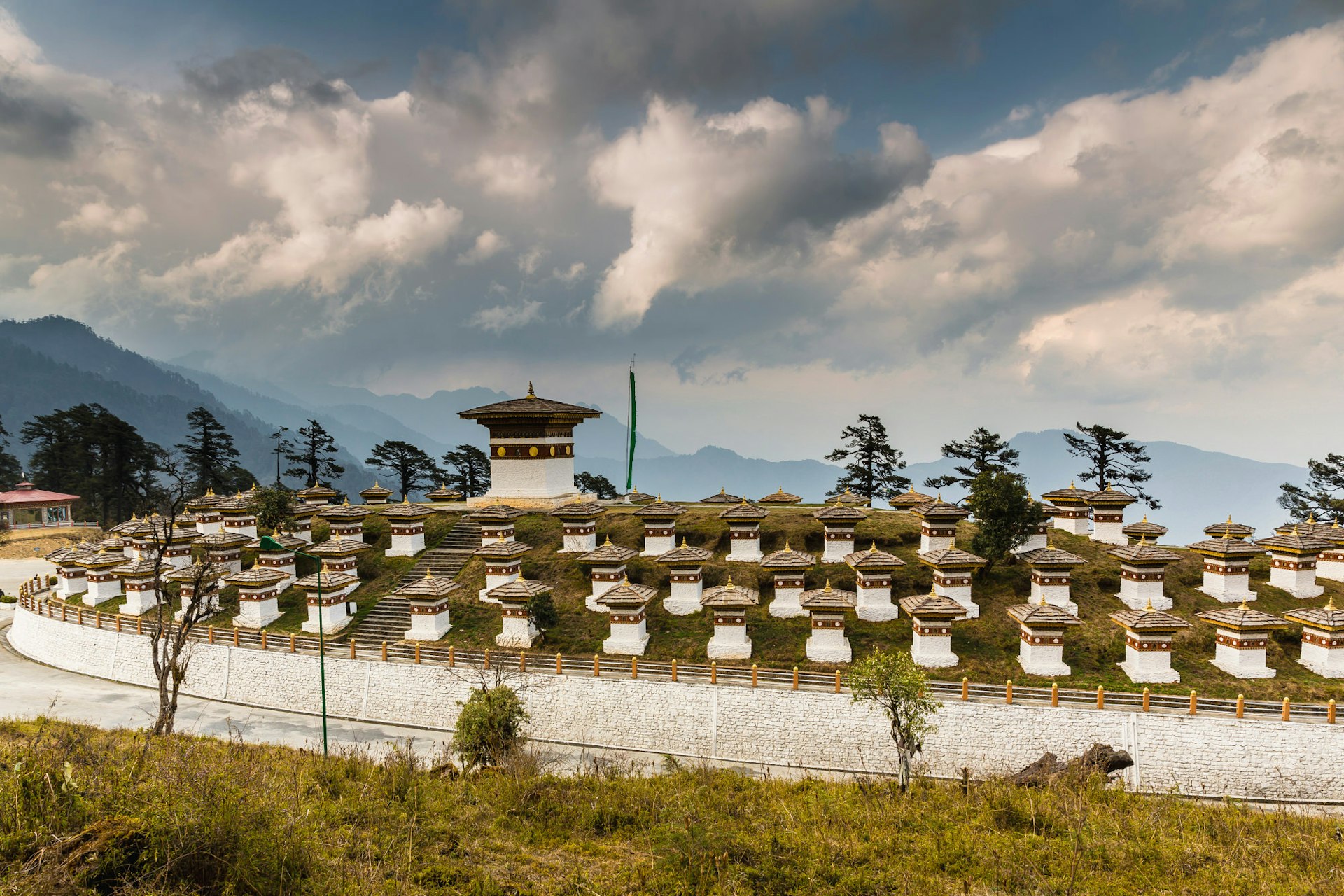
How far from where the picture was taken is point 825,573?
25.2 m

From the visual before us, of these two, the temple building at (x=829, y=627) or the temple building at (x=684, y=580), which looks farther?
the temple building at (x=684, y=580)

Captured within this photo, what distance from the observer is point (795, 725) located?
18.3 m

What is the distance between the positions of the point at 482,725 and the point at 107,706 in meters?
16.3

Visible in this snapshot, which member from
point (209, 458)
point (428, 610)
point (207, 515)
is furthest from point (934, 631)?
point (209, 458)

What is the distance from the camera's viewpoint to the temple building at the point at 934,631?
65.9 ft

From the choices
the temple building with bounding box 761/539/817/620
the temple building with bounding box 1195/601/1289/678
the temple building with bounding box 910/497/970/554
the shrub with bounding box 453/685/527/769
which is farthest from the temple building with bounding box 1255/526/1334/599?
the shrub with bounding box 453/685/527/769

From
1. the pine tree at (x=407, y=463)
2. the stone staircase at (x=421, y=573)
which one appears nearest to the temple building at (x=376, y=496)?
the stone staircase at (x=421, y=573)

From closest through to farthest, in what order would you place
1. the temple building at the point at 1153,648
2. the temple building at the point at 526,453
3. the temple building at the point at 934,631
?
1. the temple building at the point at 1153,648
2. the temple building at the point at 934,631
3. the temple building at the point at 526,453

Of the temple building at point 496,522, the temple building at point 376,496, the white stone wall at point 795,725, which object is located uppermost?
the temple building at point 376,496

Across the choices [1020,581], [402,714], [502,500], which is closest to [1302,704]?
[1020,581]

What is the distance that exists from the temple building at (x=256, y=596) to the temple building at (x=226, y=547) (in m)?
2.34

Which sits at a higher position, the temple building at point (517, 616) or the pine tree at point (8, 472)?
the pine tree at point (8, 472)

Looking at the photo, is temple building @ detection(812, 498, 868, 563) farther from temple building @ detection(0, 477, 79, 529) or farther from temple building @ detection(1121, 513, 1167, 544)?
temple building @ detection(0, 477, 79, 529)

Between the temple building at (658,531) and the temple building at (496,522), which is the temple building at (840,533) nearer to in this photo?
the temple building at (658,531)
